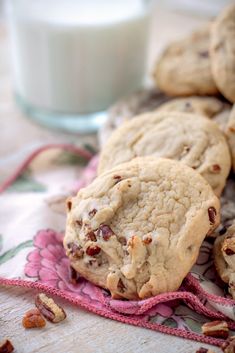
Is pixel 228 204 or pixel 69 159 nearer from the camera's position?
pixel 228 204

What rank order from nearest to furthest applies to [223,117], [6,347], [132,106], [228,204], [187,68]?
[6,347] < [228,204] < [223,117] < [187,68] < [132,106]

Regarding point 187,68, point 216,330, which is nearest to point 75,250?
point 216,330

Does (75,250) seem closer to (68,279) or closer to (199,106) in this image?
(68,279)

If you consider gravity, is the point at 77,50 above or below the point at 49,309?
above

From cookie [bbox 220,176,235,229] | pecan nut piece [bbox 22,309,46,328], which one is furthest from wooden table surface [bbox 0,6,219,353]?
cookie [bbox 220,176,235,229]

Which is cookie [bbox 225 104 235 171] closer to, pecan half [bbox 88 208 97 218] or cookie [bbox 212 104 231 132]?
cookie [bbox 212 104 231 132]

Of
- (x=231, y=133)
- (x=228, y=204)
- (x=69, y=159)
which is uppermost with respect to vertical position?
(x=231, y=133)
